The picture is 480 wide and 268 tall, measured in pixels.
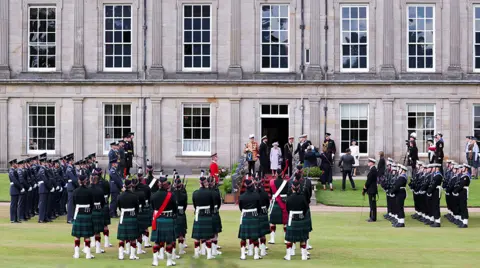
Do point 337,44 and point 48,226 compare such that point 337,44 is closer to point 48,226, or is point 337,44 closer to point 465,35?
point 465,35

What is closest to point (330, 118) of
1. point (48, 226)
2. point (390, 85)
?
point (390, 85)

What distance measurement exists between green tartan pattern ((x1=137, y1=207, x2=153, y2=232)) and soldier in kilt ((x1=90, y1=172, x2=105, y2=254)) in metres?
0.92

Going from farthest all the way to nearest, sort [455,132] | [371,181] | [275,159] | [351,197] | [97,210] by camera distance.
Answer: [455,132], [275,159], [351,197], [371,181], [97,210]

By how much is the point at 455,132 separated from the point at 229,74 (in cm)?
1079

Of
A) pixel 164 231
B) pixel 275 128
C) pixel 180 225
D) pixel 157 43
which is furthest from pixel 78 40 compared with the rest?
pixel 164 231

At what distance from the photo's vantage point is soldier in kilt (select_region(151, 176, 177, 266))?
23.5 m

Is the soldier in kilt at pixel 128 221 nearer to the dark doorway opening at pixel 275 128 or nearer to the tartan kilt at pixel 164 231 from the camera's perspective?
the tartan kilt at pixel 164 231

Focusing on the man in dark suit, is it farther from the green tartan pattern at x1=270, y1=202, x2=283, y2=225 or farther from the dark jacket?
the green tartan pattern at x1=270, y1=202, x2=283, y2=225

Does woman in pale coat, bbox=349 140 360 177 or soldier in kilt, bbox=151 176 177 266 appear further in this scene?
woman in pale coat, bbox=349 140 360 177

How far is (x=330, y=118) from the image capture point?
47.6 metres

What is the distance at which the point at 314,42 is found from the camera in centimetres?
4772

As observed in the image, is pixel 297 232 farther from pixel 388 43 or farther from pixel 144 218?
pixel 388 43

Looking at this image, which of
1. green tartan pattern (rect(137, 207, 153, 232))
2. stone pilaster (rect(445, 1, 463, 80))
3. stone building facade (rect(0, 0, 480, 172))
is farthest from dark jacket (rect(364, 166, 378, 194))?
stone pilaster (rect(445, 1, 463, 80))

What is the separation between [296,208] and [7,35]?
2764 centimetres
